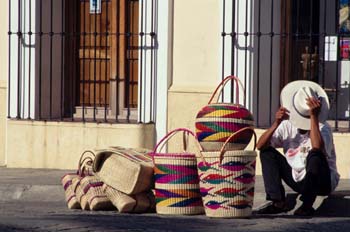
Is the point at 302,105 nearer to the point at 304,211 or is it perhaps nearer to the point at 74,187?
the point at 304,211

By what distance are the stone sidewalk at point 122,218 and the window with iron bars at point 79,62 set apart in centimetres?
205

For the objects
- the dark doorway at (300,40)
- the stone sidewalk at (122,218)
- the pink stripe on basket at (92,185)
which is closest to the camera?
the stone sidewalk at (122,218)

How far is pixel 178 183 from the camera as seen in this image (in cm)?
1046

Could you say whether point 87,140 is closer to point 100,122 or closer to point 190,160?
point 100,122

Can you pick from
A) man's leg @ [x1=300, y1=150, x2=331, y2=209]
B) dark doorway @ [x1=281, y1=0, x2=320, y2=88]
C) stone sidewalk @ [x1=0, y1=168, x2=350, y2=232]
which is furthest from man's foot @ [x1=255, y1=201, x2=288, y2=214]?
dark doorway @ [x1=281, y1=0, x2=320, y2=88]

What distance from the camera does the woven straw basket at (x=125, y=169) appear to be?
34.7 ft

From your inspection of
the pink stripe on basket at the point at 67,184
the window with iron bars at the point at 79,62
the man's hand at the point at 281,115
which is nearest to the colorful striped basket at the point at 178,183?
the man's hand at the point at 281,115

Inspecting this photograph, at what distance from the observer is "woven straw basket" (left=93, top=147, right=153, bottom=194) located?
416 inches

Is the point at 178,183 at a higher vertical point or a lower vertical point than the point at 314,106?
lower

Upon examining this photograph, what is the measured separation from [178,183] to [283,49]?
150 inches

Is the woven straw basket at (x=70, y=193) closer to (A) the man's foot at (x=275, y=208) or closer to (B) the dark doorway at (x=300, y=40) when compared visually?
(A) the man's foot at (x=275, y=208)

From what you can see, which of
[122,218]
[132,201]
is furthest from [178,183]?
[122,218]

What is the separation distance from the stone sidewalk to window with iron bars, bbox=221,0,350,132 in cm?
133

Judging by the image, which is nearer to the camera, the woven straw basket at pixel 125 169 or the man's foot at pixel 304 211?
the man's foot at pixel 304 211
